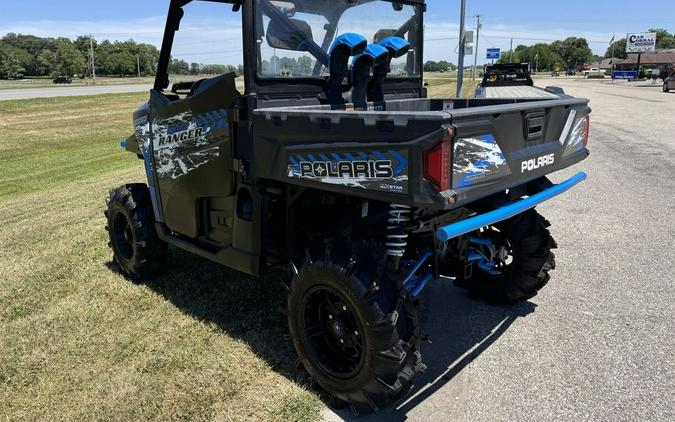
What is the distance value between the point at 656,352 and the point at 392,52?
2.72 m

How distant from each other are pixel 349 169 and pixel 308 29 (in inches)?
57.3

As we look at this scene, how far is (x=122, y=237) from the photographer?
16.8ft

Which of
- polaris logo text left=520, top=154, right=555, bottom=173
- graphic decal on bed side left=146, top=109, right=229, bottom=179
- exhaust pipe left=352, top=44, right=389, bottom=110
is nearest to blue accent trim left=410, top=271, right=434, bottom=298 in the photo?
polaris logo text left=520, top=154, right=555, bottom=173

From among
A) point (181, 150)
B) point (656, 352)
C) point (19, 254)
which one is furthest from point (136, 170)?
point (656, 352)

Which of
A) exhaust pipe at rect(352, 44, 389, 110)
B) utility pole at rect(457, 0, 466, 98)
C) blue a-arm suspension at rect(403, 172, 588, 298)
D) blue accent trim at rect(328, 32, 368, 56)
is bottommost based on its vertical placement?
blue a-arm suspension at rect(403, 172, 588, 298)

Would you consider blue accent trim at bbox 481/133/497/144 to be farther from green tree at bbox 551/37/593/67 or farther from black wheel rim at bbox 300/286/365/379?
green tree at bbox 551/37/593/67

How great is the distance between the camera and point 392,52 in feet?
12.9

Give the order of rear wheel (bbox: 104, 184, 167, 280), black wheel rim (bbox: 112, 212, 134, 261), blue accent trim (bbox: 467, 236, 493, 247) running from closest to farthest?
blue accent trim (bbox: 467, 236, 493, 247) → rear wheel (bbox: 104, 184, 167, 280) → black wheel rim (bbox: 112, 212, 134, 261)

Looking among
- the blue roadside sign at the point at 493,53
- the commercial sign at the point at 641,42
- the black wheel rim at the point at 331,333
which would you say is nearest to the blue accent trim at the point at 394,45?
the black wheel rim at the point at 331,333

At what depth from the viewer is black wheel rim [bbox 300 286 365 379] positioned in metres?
3.04

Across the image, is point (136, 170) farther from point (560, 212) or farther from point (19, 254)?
point (560, 212)

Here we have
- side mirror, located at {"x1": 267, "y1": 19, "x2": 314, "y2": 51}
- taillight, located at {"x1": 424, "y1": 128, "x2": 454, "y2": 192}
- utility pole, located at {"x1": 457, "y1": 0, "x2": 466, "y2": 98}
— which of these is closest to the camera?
taillight, located at {"x1": 424, "y1": 128, "x2": 454, "y2": 192}

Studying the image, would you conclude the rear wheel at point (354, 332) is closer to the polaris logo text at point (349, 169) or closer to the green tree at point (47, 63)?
the polaris logo text at point (349, 169)

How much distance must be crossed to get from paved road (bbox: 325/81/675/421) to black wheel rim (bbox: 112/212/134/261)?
279 centimetres
